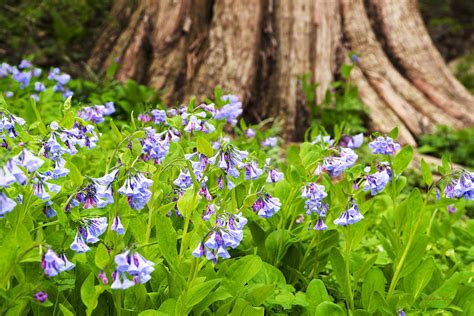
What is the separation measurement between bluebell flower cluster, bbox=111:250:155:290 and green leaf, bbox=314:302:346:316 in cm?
64

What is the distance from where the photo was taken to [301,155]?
230 cm

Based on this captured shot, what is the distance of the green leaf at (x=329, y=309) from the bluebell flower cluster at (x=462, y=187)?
1.51ft

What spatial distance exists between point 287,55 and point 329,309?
3.29 metres

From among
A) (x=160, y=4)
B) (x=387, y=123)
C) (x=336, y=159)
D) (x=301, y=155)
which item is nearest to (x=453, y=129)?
(x=387, y=123)

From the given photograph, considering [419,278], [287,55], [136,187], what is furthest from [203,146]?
[287,55]

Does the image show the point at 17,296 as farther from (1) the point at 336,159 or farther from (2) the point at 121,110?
(2) the point at 121,110

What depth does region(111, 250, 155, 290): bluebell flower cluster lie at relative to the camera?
3.98 ft

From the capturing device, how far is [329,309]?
5.56 ft

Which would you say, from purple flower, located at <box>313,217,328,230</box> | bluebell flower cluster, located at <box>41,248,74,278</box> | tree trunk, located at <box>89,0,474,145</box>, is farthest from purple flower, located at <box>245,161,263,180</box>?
tree trunk, located at <box>89,0,474,145</box>

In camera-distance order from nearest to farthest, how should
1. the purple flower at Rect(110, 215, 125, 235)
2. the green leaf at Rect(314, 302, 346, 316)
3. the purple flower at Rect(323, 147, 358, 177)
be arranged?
the purple flower at Rect(110, 215, 125, 235)
the green leaf at Rect(314, 302, 346, 316)
the purple flower at Rect(323, 147, 358, 177)

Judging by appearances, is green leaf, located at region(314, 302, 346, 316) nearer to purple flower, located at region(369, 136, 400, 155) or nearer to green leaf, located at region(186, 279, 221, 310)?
green leaf, located at region(186, 279, 221, 310)

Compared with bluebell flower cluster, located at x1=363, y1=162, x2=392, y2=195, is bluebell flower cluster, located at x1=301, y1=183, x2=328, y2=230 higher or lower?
lower

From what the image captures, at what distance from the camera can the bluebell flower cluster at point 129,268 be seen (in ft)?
3.98

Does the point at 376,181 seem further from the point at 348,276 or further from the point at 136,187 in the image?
the point at 136,187
